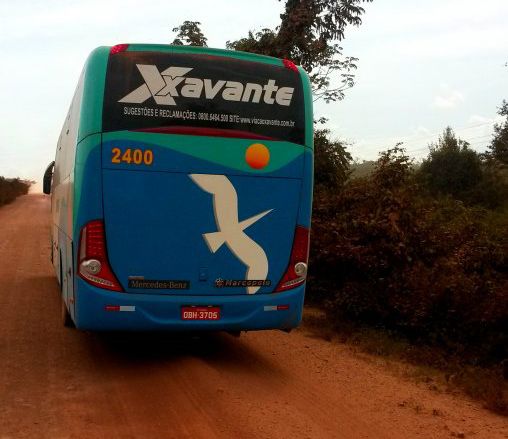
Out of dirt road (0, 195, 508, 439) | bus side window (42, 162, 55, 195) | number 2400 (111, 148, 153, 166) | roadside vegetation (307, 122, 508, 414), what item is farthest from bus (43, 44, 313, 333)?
bus side window (42, 162, 55, 195)

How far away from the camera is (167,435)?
483 cm

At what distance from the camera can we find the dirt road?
5102mm

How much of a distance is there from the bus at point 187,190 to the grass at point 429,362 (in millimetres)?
2089

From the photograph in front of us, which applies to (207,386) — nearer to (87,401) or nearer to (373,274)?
(87,401)

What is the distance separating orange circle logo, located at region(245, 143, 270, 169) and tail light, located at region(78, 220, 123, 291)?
5.25ft

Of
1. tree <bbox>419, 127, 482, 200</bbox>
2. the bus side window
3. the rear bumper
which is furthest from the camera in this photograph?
tree <bbox>419, 127, 482, 200</bbox>

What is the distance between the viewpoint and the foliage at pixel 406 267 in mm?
8234

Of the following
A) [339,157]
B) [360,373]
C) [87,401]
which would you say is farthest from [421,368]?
[339,157]

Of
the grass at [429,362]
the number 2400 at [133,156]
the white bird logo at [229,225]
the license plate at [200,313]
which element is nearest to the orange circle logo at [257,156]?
the white bird logo at [229,225]

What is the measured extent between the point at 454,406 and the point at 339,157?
10792 mm

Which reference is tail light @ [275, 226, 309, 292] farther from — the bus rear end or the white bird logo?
the white bird logo

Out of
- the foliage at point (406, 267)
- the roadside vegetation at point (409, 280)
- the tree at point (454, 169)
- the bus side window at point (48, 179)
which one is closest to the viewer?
the roadside vegetation at point (409, 280)

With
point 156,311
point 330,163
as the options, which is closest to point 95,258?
point 156,311

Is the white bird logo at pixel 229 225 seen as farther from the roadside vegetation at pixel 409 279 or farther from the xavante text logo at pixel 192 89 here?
the roadside vegetation at pixel 409 279
